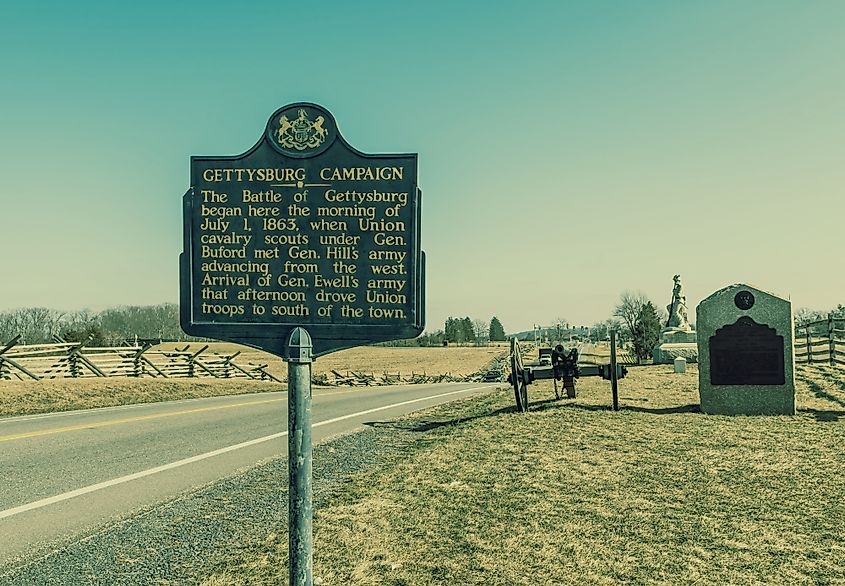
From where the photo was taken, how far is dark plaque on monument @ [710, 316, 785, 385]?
11977 mm

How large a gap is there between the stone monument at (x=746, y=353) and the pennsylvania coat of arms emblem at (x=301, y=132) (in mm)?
9541

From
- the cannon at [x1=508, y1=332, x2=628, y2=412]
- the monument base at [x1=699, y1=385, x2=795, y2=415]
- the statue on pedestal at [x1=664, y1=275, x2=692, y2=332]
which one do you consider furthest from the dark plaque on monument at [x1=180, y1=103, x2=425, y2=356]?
the statue on pedestal at [x1=664, y1=275, x2=692, y2=332]

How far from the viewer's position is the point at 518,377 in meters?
12.4

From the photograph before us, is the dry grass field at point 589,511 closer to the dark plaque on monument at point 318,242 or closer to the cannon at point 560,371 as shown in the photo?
the dark plaque on monument at point 318,242

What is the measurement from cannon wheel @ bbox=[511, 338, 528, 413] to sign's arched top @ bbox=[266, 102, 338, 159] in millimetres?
8264

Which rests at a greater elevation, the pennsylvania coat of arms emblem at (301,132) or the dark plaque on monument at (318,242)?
the pennsylvania coat of arms emblem at (301,132)

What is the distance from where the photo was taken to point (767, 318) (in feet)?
39.6

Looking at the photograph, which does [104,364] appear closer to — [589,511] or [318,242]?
[589,511]

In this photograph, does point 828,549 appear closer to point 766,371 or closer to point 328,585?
point 328,585

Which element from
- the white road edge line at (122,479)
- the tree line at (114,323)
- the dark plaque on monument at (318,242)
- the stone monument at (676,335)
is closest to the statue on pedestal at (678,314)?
the stone monument at (676,335)

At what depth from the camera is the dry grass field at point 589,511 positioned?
14.9 feet

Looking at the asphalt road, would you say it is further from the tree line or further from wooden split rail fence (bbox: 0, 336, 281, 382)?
the tree line

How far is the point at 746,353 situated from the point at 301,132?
395 inches

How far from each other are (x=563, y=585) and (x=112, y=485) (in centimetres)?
529
